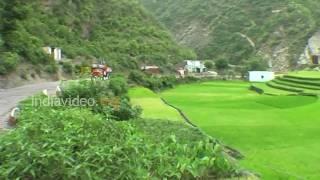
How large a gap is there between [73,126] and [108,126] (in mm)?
370

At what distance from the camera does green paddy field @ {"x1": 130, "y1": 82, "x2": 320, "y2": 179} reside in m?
9.87

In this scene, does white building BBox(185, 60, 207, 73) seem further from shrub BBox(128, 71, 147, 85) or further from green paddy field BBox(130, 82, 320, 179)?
green paddy field BBox(130, 82, 320, 179)

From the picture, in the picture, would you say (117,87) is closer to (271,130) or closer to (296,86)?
(271,130)

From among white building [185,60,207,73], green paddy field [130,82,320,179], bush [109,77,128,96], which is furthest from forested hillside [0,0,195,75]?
green paddy field [130,82,320,179]

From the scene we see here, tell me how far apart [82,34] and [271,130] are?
1330 inches

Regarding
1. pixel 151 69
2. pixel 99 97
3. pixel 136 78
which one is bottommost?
pixel 136 78

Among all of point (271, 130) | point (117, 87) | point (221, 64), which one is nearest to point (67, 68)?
point (117, 87)

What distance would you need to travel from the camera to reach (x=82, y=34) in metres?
45.8

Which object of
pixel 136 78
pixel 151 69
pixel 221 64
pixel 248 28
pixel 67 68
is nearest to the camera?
pixel 67 68

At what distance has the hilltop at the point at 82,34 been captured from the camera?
1074 inches

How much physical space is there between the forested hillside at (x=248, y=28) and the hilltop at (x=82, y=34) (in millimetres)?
13081

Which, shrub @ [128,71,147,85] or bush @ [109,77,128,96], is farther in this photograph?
shrub @ [128,71,147,85]

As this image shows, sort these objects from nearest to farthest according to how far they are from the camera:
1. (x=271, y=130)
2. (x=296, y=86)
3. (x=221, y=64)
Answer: (x=271, y=130) < (x=296, y=86) < (x=221, y=64)

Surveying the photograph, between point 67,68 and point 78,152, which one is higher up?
point 67,68
